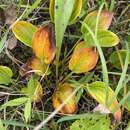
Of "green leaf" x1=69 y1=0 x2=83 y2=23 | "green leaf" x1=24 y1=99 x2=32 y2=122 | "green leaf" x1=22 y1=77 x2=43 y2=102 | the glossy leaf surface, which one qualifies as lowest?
"green leaf" x1=24 y1=99 x2=32 y2=122

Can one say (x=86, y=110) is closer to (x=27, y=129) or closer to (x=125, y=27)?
(x=27, y=129)

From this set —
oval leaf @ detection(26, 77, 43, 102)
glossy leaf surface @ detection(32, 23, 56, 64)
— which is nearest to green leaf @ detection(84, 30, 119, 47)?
glossy leaf surface @ detection(32, 23, 56, 64)

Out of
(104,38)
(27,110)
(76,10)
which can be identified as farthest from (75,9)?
(27,110)

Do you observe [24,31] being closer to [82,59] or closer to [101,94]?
[82,59]

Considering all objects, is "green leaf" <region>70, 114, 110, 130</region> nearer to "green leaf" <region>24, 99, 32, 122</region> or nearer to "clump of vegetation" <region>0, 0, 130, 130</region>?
"clump of vegetation" <region>0, 0, 130, 130</region>

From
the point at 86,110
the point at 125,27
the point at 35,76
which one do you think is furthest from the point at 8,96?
the point at 125,27
